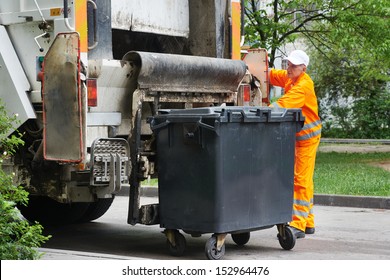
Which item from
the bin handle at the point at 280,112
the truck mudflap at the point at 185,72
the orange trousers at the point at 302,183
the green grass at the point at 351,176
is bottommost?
the green grass at the point at 351,176

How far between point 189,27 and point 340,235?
7.54ft

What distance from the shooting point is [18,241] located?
5676 millimetres

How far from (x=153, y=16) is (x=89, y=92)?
5.09 feet

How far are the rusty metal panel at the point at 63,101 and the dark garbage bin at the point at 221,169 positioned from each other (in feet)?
2.11

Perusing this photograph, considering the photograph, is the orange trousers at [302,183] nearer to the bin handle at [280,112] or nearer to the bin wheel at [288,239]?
the bin wheel at [288,239]

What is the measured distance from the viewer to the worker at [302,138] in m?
7.80

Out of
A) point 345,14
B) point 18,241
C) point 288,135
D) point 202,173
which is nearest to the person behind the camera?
point 18,241

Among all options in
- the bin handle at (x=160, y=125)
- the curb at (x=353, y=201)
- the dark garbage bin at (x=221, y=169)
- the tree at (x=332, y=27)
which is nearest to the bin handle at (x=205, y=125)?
the dark garbage bin at (x=221, y=169)

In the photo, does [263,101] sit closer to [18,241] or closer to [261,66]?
[261,66]

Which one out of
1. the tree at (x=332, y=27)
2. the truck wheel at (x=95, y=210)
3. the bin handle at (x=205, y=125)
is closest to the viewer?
the bin handle at (x=205, y=125)

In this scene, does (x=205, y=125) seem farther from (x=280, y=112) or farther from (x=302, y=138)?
(x=302, y=138)

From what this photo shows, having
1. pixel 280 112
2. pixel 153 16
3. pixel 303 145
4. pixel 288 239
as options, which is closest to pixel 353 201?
pixel 303 145

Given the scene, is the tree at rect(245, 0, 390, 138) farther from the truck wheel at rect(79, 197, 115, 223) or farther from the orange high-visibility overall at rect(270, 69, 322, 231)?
the orange high-visibility overall at rect(270, 69, 322, 231)
